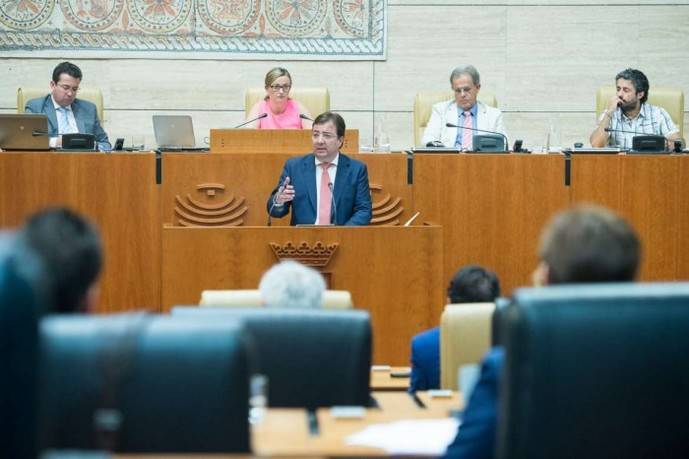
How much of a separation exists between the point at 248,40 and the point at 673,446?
9238mm

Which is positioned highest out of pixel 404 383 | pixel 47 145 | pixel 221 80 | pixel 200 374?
pixel 221 80

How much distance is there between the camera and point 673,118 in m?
9.73

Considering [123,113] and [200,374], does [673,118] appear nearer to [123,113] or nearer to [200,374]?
[123,113]

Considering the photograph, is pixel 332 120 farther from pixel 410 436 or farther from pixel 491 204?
pixel 410 436

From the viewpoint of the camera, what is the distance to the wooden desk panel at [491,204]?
25.8ft

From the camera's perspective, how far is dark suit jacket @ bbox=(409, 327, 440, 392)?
4.64m

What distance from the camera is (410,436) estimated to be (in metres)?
2.83

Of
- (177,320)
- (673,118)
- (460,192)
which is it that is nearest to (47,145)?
(460,192)

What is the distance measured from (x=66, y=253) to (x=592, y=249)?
3.32 feet

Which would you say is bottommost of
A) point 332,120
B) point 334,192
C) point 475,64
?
point 334,192

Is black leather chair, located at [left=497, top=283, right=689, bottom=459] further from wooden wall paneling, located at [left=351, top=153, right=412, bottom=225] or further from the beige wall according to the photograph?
the beige wall

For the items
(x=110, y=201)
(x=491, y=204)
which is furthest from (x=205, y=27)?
(x=491, y=204)

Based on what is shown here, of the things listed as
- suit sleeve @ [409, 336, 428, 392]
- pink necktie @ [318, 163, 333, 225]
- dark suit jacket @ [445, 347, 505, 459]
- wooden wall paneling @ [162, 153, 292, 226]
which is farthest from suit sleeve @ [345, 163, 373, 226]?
dark suit jacket @ [445, 347, 505, 459]

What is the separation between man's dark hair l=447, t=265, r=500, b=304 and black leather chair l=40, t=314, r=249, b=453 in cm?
248
